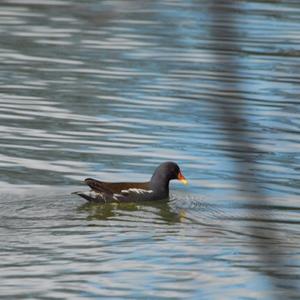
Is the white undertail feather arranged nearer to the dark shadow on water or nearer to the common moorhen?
the common moorhen

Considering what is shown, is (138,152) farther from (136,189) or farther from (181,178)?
(136,189)

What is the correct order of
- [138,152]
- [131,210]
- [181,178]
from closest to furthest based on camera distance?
[131,210], [181,178], [138,152]

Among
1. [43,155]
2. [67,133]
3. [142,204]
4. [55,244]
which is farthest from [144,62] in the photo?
[55,244]

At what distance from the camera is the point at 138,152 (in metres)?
12.9

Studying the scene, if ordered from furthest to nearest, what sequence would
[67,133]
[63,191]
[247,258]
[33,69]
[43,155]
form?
[33,69]
[67,133]
[43,155]
[63,191]
[247,258]

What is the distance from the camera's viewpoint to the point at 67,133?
1372 centimetres

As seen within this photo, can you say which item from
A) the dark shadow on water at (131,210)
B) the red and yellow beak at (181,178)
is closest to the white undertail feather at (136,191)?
the dark shadow on water at (131,210)

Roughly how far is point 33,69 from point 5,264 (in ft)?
31.9

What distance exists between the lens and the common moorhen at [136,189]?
10711 mm

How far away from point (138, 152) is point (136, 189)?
6.62 feet

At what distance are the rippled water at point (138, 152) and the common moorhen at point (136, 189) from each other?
12 centimetres

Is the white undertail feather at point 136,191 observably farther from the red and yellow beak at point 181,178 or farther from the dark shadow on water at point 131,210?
the red and yellow beak at point 181,178

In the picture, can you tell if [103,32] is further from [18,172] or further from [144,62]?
[18,172]

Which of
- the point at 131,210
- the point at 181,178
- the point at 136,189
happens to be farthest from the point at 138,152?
the point at 131,210
